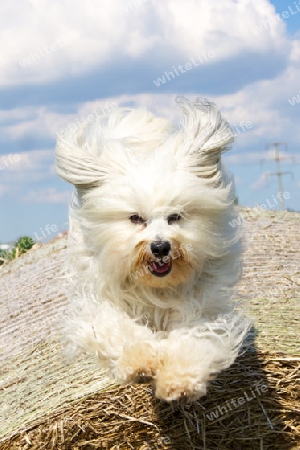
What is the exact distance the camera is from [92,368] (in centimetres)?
654

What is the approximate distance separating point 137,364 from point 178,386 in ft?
0.94

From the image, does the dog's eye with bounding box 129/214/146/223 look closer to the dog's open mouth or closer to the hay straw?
the dog's open mouth

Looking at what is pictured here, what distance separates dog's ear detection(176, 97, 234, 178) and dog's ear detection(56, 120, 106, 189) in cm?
57

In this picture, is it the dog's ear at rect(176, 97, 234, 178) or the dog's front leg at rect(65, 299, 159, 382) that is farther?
the dog's ear at rect(176, 97, 234, 178)

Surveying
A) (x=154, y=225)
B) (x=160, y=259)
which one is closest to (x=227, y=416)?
(x=160, y=259)

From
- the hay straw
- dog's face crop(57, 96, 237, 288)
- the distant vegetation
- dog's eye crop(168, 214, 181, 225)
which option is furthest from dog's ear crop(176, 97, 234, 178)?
the distant vegetation

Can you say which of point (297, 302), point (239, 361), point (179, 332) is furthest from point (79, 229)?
point (297, 302)

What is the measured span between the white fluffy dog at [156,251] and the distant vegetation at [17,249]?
5.95 meters

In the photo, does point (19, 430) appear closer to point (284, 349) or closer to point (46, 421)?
point (46, 421)

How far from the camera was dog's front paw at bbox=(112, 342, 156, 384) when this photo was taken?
4984mm

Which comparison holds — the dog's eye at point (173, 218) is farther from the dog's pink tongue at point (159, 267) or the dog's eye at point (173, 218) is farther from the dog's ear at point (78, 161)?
the dog's ear at point (78, 161)

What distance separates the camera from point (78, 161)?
5570mm

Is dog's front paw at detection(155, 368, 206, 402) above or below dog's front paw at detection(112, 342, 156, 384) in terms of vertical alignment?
below

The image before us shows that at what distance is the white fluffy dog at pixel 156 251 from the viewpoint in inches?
198
